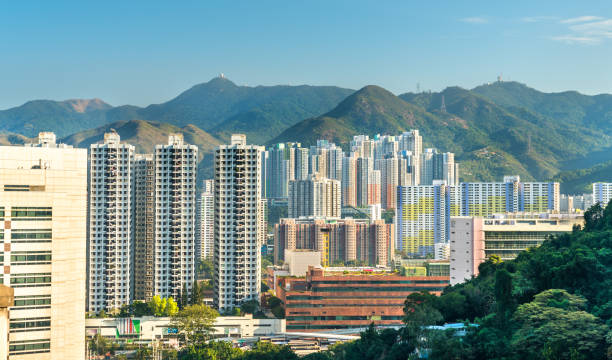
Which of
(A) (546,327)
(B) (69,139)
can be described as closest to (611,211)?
(A) (546,327)

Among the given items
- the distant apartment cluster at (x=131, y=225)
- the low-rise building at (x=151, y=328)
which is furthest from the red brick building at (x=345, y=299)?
the distant apartment cluster at (x=131, y=225)

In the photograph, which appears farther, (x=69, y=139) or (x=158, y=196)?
(x=69, y=139)

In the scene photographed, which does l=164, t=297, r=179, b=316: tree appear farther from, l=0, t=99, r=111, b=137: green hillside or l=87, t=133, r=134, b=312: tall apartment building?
l=0, t=99, r=111, b=137: green hillside

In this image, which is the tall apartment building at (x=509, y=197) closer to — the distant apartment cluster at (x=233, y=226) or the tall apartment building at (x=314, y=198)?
the distant apartment cluster at (x=233, y=226)

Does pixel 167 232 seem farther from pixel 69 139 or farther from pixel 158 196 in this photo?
pixel 69 139

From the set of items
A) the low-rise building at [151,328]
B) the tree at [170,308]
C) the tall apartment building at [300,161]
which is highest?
the tall apartment building at [300,161]

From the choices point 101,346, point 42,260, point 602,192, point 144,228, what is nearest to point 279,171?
point 602,192

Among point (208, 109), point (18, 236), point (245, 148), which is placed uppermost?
point (208, 109)

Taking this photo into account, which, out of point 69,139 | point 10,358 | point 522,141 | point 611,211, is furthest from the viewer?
point 69,139
